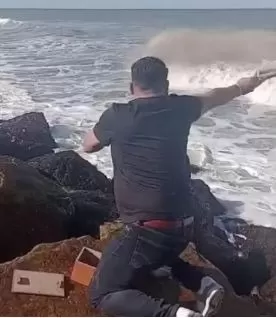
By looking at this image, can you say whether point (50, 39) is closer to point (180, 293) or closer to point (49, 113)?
point (49, 113)

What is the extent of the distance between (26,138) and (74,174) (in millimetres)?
1842

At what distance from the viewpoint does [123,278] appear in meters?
2.99

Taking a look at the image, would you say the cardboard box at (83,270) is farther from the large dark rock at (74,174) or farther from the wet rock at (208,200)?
the large dark rock at (74,174)

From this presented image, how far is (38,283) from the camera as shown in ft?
11.5

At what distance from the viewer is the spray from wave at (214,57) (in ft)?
47.8

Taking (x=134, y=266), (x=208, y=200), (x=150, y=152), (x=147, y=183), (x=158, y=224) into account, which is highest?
(x=150, y=152)

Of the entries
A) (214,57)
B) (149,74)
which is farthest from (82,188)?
(214,57)

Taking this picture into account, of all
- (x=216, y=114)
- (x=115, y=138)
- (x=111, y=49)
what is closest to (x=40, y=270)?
(x=115, y=138)

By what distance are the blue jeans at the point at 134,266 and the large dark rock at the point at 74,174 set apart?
10.8ft

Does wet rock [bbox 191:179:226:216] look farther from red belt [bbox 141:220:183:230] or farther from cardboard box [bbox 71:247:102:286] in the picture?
red belt [bbox 141:220:183:230]

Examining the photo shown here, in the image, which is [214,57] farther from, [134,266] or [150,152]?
[134,266]

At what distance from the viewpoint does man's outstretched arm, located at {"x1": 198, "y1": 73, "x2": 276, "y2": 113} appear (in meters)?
3.04

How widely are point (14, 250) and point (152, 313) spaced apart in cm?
193

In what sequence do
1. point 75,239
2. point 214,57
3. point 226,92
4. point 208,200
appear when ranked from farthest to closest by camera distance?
point 214,57 < point 208,200 < point 75,239 < point 226,92
